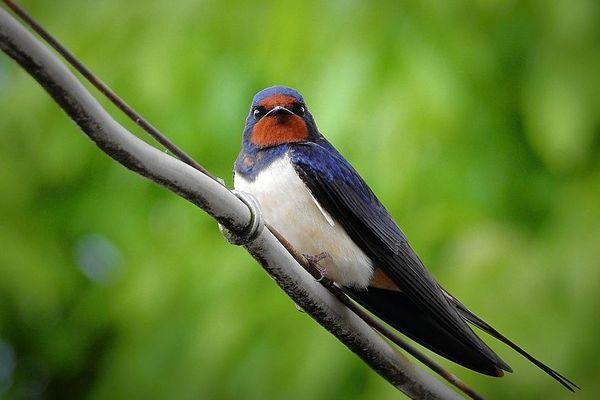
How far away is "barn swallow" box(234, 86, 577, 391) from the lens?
166 centimetres

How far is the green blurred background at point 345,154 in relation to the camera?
245cm

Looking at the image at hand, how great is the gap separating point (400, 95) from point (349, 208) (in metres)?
0.93

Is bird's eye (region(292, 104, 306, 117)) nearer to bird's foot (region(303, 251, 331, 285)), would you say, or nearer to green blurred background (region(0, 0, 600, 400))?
bird's foot (region(303, 251, 331, 285))

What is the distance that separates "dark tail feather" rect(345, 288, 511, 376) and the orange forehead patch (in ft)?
1.18

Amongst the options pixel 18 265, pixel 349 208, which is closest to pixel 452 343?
pixel 349 208

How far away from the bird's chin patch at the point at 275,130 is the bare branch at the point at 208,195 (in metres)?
0.41

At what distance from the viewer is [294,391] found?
2436 millimetres

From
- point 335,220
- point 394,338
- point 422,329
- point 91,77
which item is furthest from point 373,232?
point 91,77

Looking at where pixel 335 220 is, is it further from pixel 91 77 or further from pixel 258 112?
pixel 91 77

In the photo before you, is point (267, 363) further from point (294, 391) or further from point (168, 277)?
point (168, 277)

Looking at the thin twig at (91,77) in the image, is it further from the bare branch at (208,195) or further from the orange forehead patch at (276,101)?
the orange forehead patch at (276,101)

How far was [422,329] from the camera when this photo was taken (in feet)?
A: 5.76

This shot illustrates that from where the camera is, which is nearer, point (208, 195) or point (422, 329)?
point (208, 195)

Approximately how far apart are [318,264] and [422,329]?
215 mm
